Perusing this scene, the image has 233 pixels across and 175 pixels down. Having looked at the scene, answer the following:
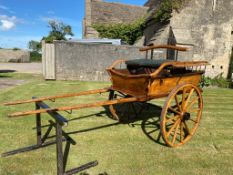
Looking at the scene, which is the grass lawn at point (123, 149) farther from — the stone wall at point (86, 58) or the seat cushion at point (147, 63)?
the stone wall at point (86, 58)

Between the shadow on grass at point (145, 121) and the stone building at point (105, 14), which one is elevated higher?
the stone building at point (105, 14)

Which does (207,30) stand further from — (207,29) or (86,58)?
(86,58)

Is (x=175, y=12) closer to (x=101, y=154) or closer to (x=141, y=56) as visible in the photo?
(x=141, y=56)

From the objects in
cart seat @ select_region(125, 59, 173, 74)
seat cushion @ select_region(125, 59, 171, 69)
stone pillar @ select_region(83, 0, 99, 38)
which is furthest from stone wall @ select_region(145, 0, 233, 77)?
seat cushion @ select_region(125, 59, 171, 69)

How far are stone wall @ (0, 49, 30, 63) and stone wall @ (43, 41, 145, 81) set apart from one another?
23490 millimetres

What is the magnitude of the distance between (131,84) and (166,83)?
0.63m

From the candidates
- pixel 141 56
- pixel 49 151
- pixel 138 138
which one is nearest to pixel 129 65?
pixel 138 138

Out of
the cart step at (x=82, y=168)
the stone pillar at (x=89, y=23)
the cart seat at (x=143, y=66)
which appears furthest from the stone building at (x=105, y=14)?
the cart step at (x=82, y=168)

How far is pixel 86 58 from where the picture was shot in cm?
1067

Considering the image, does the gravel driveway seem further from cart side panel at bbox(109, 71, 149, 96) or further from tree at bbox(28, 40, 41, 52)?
tree at bbox(28, 40, 41, 52)

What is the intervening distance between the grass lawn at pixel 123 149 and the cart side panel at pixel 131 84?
993mm

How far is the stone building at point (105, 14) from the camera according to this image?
1749 cm

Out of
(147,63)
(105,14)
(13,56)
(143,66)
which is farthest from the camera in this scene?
(13,56)

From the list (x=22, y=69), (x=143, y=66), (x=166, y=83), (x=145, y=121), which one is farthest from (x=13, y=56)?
(x=166, y=83)
